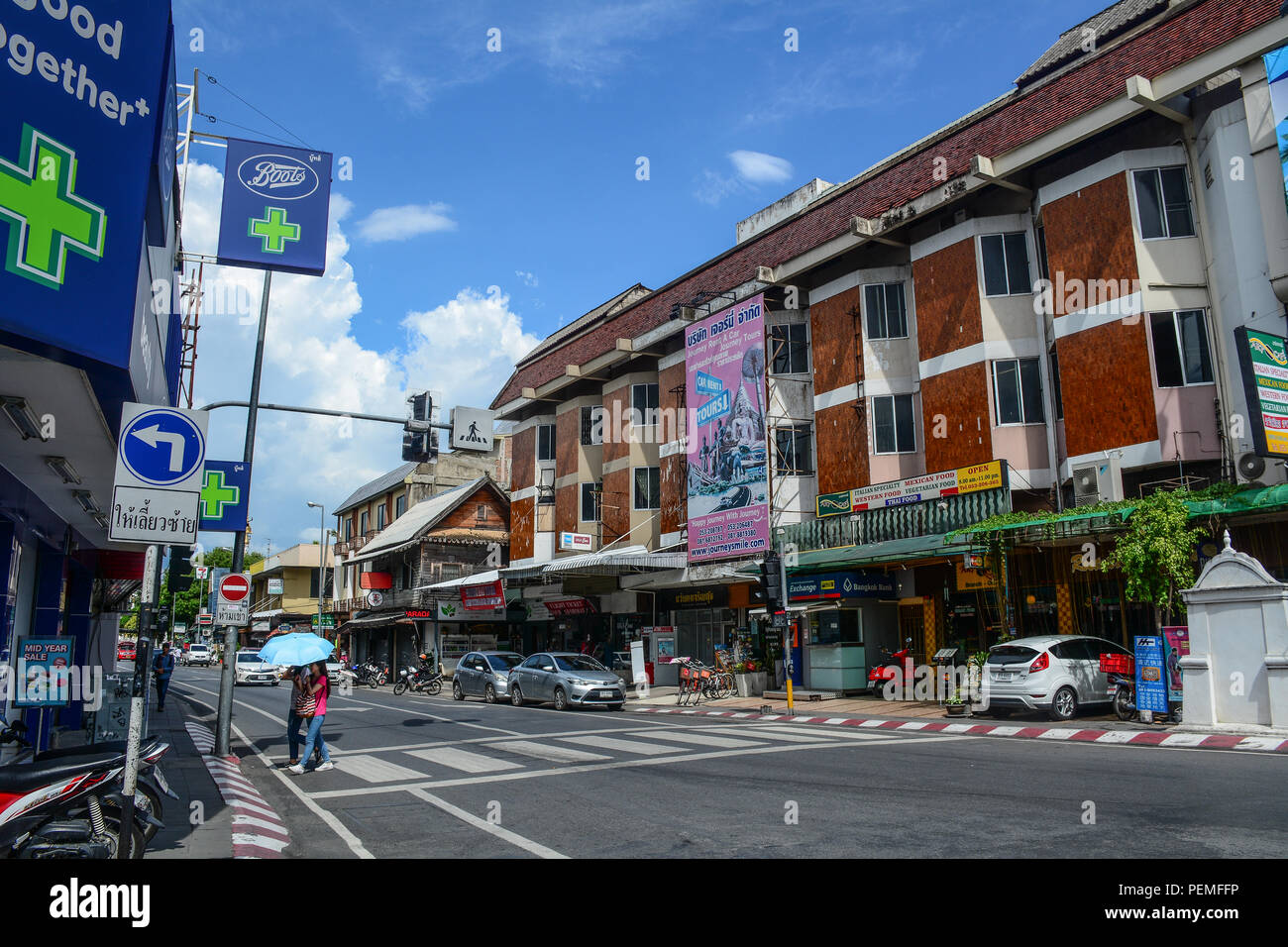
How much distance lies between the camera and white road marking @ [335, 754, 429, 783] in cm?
1152

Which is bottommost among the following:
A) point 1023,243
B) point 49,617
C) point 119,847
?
point 119,847

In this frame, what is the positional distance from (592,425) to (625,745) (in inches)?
904

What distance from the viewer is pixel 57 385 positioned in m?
6.61

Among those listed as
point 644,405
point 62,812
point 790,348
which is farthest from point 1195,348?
point 62,812

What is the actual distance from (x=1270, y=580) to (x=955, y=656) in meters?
8.74

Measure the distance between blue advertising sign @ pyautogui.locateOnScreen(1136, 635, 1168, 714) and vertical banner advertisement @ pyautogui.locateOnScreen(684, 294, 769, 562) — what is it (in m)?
11.2

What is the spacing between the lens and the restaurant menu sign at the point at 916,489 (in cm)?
2102

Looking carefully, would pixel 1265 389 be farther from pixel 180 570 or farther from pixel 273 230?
pixel 180 570

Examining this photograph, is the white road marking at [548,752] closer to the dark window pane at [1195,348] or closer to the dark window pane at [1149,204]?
the dark window pane at [1195,348]

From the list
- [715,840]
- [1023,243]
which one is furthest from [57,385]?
[1023,243]

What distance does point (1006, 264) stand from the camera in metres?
22.2

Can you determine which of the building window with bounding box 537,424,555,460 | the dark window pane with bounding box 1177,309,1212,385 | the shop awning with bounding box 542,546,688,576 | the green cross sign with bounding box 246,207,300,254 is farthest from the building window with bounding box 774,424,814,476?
the green cross sign with bounding box 246,207,300,254

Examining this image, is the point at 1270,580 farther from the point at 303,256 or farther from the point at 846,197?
the point at 846,197
